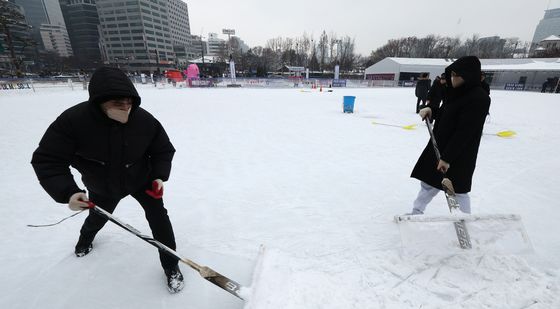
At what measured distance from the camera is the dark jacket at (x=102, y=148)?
4.78ft

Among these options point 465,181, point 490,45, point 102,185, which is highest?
point 490,45

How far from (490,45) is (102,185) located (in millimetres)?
97989

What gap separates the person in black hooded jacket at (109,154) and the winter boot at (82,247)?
658mm

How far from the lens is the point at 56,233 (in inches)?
104

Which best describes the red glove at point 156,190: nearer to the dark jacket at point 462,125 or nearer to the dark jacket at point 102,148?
the dark jacket at point 102,148

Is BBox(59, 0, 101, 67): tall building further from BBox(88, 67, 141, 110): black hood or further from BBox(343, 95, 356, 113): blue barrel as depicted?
BBox(88, 67, 141, 110): black hood

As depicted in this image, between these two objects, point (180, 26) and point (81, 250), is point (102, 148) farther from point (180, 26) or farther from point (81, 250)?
point (180, 26)

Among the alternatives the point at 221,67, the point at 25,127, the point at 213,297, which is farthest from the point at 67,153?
the point at 221,67

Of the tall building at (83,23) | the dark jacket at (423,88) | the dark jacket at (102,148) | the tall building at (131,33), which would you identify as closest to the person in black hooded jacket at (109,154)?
the dark jacket at (102,148)

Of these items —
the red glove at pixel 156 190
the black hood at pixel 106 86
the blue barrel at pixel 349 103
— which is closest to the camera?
the black hood at pixel 106 86

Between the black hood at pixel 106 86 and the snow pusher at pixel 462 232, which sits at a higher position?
the black hood at pixel 106 86

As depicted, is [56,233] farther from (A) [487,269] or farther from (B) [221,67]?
(B) [221,67]

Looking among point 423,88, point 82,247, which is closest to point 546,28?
point 423,88

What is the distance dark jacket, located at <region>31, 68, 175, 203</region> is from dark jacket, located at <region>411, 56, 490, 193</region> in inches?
92.8
